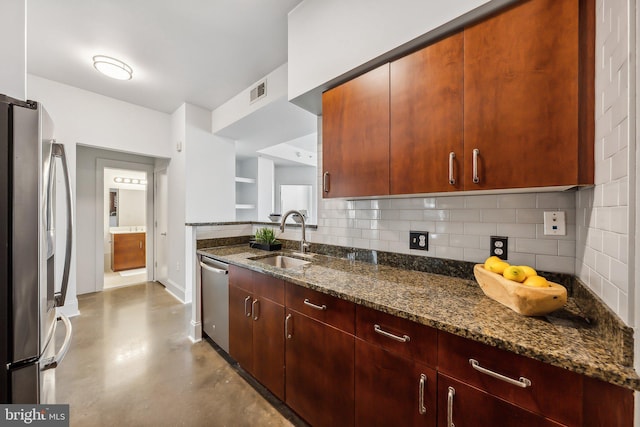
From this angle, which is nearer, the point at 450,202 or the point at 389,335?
the point at 389,335

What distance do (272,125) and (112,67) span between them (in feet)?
5.58

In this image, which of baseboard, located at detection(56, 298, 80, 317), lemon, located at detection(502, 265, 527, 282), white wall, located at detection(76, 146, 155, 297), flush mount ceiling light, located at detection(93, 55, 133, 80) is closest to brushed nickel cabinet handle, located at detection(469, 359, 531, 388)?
lemon, located at detection(502, 265, 527, 282)

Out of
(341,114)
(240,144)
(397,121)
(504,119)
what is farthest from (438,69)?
(240,144)

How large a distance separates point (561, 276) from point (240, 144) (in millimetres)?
4319

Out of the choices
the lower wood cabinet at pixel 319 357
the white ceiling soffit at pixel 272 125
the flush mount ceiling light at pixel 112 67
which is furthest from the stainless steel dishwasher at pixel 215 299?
the flush mount ceiling light at pixel 112 67

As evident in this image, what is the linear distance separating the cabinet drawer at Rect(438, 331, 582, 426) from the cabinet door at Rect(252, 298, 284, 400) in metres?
Answer: 0.95

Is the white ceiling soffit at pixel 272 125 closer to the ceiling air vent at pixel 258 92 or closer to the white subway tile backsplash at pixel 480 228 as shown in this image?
the ceiling air vent at pixel 258 92

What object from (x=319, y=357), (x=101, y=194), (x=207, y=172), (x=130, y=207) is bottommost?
(x=319, y=357)

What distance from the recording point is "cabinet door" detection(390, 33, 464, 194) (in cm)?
108

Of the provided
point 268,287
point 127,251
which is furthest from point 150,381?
point 127,251

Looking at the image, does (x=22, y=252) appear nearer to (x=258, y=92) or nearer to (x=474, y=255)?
(x=474, y=255)

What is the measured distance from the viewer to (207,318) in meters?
2.31

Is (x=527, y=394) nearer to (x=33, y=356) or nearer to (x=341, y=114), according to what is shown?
(x=341, y=114)

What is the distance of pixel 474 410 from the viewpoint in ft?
2.60
